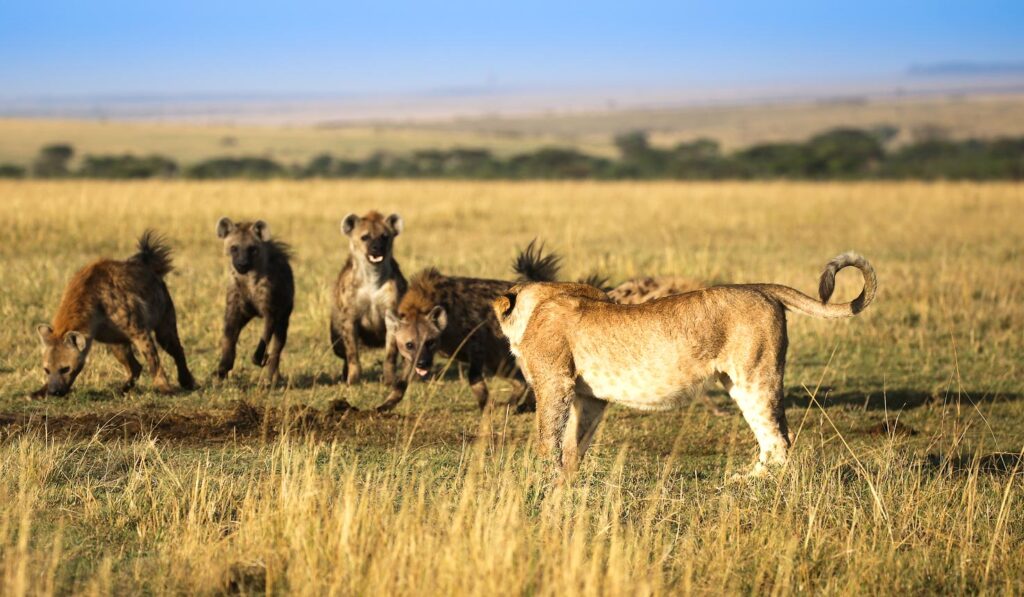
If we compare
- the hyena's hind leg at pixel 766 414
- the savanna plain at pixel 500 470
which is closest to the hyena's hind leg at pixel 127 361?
the savanna plain at pixel 500 470

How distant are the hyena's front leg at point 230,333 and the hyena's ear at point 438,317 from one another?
1711 mm

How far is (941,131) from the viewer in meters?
89.8

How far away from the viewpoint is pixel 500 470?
18.9ft

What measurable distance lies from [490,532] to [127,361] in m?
4.84

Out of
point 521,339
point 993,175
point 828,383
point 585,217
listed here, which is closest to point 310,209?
point 585,217

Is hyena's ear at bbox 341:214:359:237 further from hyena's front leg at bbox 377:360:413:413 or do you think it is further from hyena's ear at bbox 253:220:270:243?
hyena's front leg at bbox 377:360:413:413

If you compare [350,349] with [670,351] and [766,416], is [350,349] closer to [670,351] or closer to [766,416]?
[670,351]

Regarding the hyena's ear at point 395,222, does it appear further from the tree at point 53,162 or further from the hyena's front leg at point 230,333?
the tree at point 53,162

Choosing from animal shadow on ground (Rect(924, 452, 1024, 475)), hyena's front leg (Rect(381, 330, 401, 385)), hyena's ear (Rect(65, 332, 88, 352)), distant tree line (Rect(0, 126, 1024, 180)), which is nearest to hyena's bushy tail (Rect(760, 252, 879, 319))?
animal shadow on ground (Rect(924, 452, 1024, 475))

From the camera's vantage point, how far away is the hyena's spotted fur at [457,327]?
778cm

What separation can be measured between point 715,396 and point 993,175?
2810 cm

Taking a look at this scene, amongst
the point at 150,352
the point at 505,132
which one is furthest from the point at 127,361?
the point at 505,132

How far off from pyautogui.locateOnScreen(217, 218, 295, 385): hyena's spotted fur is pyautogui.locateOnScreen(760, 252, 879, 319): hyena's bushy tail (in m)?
4.34

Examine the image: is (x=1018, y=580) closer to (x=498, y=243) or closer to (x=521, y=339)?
(x=521, y=339)
